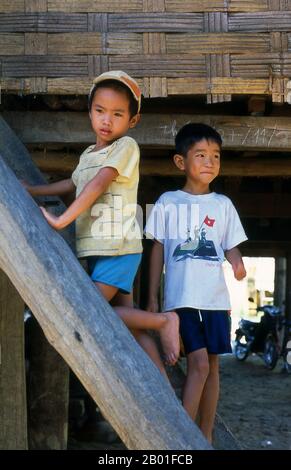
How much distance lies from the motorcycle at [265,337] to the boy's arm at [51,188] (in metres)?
8.96

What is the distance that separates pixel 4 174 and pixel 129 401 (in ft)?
2.72

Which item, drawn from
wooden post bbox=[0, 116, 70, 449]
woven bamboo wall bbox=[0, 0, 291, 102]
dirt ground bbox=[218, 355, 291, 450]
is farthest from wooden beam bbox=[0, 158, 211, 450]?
dirt ground bbox=[218, 355, 291, 450]

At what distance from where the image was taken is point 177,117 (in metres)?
3.59

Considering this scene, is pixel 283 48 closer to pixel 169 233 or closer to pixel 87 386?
pixel 169 233

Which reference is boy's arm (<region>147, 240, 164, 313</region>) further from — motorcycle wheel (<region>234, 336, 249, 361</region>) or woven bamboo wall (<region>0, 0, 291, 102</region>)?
motorcycle wheel (<region>234, 336, 249, 361</region>)

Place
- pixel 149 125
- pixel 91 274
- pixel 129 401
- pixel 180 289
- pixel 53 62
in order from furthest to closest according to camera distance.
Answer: pixel 149 125
pixel 53 62
pixel 180 289
pixel 91 274
pixel 129 401

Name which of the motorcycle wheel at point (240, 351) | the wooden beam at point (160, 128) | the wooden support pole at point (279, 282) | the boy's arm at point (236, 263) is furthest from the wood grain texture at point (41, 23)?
the wooden support pole at point (279, 282)

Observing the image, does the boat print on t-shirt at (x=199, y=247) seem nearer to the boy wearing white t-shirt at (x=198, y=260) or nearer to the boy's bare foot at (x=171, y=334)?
the boy wearing white t-shirt at (x=198, y=260)

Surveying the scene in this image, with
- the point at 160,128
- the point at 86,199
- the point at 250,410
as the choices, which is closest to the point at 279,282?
the point at 250,410

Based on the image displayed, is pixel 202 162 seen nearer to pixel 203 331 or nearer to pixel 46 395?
pixel 203 331

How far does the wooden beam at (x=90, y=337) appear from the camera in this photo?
2004 millimetres

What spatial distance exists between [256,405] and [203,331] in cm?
570

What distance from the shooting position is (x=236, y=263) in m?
2.82
